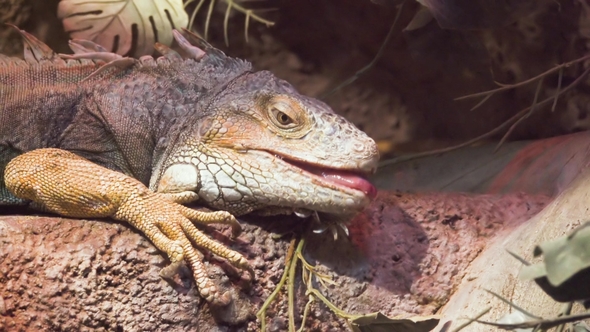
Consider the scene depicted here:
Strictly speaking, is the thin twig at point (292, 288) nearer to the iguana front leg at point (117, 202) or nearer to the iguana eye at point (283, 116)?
the iguana front leg at point (117, 202)

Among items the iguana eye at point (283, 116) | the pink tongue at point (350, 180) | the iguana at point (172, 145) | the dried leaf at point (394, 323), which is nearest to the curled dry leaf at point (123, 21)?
the iguana at point (172, 145)

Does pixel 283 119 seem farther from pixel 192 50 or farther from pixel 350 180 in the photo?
pixel 192 50

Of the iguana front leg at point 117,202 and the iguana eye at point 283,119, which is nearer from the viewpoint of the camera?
the iguana front leg at point 117,202

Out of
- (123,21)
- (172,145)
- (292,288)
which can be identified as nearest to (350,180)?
(292,288)

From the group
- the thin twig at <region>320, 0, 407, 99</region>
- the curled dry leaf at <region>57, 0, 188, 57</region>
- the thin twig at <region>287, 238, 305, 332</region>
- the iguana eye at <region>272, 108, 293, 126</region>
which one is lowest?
the thin twig at <region>287, 238, 305, 332</region>

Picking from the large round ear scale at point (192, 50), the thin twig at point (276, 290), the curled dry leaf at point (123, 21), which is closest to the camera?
the thin twig at point (276, 290)

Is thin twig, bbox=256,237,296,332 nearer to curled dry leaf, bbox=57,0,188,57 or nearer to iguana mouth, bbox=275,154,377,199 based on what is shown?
iguana mouth, bbox=275,154,377,199

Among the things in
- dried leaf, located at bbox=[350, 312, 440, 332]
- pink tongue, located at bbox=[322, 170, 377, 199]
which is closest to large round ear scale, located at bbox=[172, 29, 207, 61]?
pink tongue, located at bbox=[322, 170, 377, 199]
